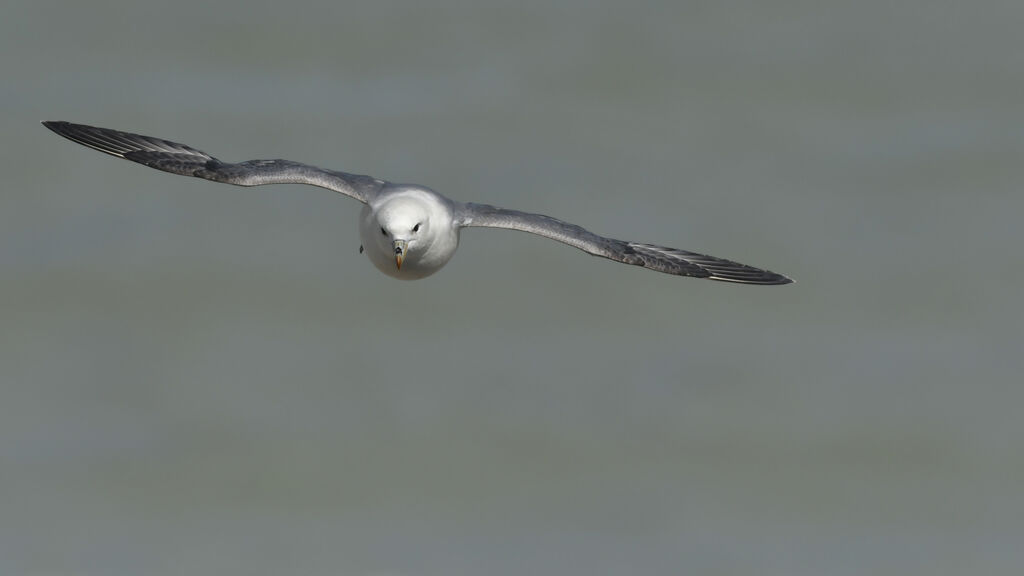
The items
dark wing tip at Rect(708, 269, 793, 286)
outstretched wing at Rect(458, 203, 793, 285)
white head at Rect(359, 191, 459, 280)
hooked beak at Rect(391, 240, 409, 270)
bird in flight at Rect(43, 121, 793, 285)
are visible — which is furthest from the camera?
dark wing tip at Rect(708, 269, 793, 286)

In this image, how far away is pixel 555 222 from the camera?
22297 mm

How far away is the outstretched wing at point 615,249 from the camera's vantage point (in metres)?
22.0

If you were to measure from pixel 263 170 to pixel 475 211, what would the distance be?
9.84ft

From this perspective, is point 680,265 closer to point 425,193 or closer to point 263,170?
point 425,193

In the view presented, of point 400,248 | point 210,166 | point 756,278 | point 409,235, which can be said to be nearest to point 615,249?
point 756,278

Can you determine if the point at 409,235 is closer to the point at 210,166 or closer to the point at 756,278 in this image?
the point at 210,166

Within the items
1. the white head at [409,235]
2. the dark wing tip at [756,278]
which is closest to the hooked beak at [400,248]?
the white head at [409,235]

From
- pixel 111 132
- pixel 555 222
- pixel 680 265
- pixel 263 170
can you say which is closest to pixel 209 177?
pixel 263 170

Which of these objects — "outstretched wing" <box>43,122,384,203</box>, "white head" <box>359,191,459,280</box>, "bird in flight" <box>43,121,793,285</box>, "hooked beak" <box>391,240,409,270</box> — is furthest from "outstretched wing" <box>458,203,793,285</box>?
"outstretched wing" <box>43,122,384,203</box>

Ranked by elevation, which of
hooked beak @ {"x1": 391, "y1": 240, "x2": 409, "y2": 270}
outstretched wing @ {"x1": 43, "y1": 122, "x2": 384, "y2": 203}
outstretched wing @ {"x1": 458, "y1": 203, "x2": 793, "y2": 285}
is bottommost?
hooked beak @ {"x1": 391, "y1": 240, "x2": 409, "y2": 270}

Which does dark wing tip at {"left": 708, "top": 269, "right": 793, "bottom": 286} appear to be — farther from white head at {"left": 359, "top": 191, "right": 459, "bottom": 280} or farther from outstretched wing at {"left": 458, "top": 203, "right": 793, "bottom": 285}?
white head at {"left": 359, "top": 191, "right": 459, "bottom": 280}

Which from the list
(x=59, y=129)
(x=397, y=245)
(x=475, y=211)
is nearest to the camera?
(x=397, y=245)

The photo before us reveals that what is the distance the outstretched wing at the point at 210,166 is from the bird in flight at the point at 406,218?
1 cm

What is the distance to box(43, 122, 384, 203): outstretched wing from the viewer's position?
22.0 meters
